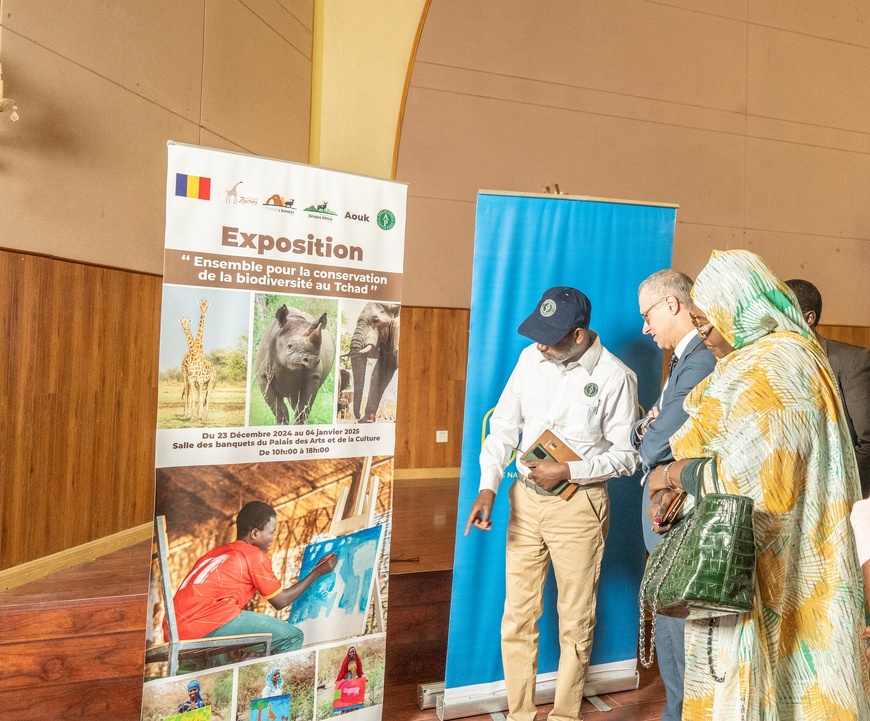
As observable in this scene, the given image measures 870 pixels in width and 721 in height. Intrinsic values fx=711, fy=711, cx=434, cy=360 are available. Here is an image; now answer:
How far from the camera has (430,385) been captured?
564 cm

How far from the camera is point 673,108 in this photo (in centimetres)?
592

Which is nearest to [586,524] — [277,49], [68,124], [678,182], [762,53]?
[68,124]

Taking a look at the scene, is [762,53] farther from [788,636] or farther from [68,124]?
[788,636]

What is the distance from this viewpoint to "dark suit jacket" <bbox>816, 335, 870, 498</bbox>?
2568 mm

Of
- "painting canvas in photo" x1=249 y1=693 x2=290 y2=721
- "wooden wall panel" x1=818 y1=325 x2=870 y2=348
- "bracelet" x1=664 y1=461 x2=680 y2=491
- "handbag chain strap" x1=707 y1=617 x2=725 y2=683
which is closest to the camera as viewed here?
"handbag chain strap" x1=707 y1=617 x2=725 y2=683

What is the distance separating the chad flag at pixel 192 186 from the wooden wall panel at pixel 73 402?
4.70ft

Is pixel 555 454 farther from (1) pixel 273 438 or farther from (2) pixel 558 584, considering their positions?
(1) pixel 273 438

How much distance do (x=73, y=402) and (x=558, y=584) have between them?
2.41 m

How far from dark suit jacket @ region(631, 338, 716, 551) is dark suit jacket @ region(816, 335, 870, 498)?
72 cm

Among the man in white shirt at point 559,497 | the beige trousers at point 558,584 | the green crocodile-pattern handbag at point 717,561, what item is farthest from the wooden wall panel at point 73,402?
the green crocodile-pattern handbag at point 717,561

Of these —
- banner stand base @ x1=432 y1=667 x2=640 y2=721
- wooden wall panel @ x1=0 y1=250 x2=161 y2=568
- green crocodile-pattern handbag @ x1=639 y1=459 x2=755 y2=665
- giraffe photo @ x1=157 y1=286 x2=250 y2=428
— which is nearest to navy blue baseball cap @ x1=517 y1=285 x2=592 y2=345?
giraffe photo @ x1=157 y1=286 x2=250 y2=428

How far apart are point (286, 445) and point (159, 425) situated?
1.31ft

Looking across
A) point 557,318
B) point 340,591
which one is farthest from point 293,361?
point 557,318

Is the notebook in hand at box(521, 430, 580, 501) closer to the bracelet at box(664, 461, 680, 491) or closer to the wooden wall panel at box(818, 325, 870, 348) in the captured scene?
the bracelet at box(664, 461, 680, 491)
